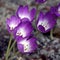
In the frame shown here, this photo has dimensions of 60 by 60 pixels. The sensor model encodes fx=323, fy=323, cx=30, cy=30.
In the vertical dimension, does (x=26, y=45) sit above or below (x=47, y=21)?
below

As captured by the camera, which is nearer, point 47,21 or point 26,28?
point 26,28

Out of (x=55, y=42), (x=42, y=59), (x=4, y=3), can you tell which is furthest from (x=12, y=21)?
(x=4, y=3)

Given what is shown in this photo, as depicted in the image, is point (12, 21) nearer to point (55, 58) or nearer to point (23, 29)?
point (23, 29)

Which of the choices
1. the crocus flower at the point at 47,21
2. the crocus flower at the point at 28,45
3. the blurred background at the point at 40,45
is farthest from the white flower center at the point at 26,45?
the blurred background at the point at 40,45

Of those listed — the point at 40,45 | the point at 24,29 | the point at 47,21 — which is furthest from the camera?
the point at 40,45

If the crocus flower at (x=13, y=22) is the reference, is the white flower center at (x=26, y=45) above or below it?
below

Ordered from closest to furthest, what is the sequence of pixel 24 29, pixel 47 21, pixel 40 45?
pixel 24 29 < pixel 47 21 < pixel 40 45

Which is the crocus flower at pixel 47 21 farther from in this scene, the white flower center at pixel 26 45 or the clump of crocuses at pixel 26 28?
the white flower center at pixel 26 45

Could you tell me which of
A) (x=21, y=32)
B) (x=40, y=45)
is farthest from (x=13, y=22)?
(x=40, y=45)

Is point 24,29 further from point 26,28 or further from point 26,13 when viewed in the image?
point 26,13

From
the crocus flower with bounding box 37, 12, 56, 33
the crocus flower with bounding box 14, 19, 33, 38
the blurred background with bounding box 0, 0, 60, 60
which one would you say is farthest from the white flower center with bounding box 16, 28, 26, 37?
the blurred background with bounding box 0, 0, 60, 60

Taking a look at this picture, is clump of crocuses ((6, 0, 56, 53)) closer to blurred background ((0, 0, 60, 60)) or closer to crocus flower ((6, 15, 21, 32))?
crocus flower ((6, 15, 21, 32))
